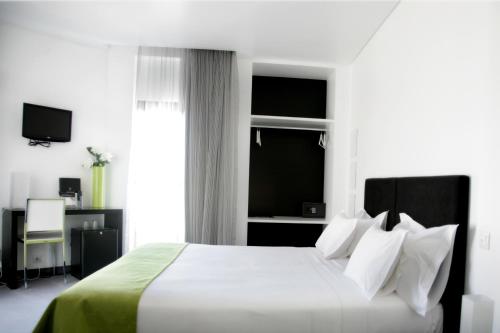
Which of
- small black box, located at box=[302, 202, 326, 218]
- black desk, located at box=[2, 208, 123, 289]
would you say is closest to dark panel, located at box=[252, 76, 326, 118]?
small black box, located at box=[302, 202, 326, 218]

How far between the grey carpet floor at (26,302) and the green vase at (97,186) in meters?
0.87

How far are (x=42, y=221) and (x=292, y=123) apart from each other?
2.99 meters

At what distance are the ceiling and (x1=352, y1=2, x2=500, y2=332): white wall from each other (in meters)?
0.37

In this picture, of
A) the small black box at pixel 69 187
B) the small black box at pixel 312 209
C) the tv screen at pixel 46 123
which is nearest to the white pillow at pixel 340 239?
the small black box at pixel 312 209

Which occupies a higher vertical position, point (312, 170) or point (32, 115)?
point (32, 115)

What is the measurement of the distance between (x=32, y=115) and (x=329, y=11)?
3.27m

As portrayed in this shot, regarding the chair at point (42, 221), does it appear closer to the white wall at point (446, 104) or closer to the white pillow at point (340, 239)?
the white pillow at point (340, 239)

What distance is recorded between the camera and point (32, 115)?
11.3ft

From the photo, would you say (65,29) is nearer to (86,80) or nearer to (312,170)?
(86,80)

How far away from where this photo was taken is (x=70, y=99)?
12.3ft

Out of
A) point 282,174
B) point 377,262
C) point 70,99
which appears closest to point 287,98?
point 282,174

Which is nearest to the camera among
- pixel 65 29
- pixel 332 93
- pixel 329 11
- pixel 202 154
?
pixel 329 11

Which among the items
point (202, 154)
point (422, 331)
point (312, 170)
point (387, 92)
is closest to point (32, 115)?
point (202, 154)

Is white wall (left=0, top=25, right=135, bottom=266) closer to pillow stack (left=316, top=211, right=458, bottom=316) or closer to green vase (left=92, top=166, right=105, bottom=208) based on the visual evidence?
green vase (left=92, top=166, right=105, bottom=208)
